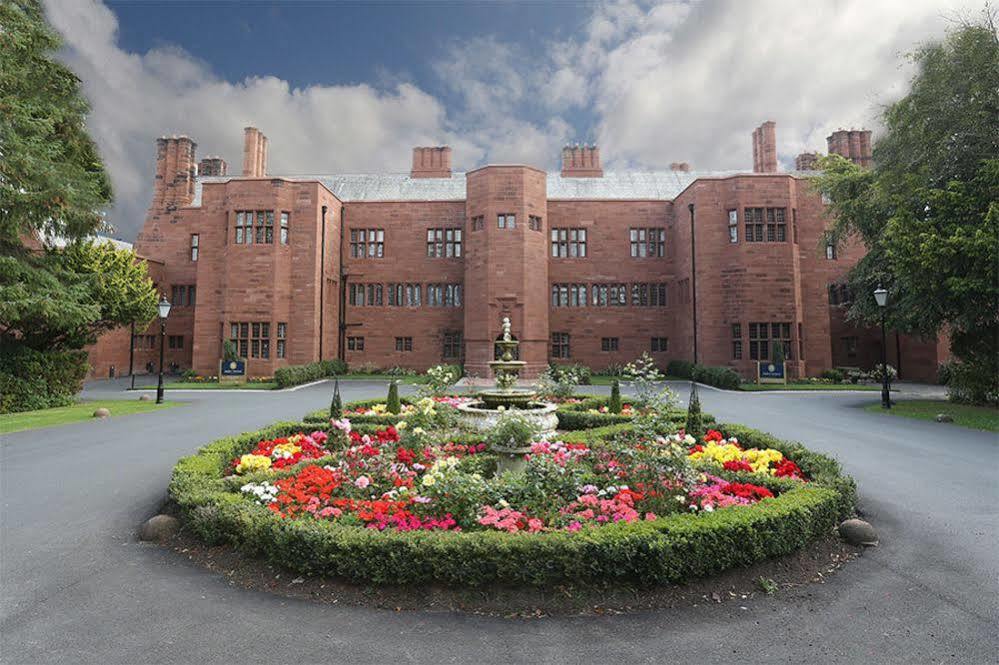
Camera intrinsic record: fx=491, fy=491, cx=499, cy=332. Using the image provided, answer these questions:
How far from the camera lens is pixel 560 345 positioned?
102 feet

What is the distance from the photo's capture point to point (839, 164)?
811 inches

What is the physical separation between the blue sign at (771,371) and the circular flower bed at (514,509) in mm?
17969

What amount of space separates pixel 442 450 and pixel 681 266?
25.1 meters

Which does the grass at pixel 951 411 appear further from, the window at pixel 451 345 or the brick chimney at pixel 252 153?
the brick chimney at pixel 252 153

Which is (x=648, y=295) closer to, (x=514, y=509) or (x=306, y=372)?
(x=306, y=372)

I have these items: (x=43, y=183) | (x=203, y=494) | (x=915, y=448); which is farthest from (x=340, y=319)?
(x=915, y=448)

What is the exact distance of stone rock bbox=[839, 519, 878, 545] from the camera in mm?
5363

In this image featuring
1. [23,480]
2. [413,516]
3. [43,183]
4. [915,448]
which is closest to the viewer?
[413,516]

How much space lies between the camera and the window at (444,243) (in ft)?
103

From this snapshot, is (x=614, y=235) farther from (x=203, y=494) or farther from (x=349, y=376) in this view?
(x=203, y=494)

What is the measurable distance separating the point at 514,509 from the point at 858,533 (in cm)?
378

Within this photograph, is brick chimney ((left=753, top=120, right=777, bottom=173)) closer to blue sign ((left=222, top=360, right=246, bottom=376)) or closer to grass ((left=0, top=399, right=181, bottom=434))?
blue sign ((left=222, top=360, right=246, bottom=376))

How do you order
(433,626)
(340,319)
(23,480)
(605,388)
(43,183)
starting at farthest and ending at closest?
(340,319) → (605,388) → (43,183) → (23,480) → (433,626)

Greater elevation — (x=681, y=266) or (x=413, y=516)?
(x=681, y=266)
